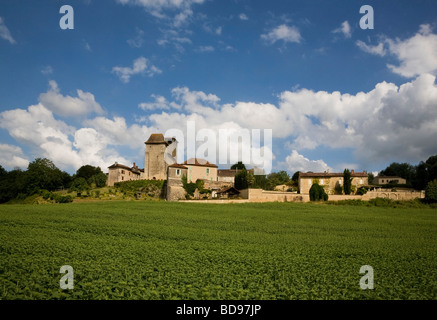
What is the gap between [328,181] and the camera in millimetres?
51500

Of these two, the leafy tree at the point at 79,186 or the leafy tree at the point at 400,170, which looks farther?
the leafy tree at the point at 400,170

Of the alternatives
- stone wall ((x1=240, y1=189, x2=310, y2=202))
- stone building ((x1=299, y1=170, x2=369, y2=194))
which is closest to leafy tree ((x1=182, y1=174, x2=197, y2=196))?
stone wall ((x1=240, y1=189, x2=310, y2=202))

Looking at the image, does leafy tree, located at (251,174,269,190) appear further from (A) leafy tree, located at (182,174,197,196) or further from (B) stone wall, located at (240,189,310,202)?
(B) stone wall, located at (240,189,310,202)

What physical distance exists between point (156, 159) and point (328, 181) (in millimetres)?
34640

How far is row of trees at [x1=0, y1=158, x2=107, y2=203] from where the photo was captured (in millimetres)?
50094

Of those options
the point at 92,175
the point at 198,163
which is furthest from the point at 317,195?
the point at 92,175

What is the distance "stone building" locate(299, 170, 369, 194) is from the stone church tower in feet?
91.2

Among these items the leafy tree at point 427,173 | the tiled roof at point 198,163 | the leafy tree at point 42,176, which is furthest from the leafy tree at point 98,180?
the leafy tree at point 427,173

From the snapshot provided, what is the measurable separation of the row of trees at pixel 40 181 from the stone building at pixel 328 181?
40.6 metres

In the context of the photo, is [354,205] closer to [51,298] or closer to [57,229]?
[57,229]

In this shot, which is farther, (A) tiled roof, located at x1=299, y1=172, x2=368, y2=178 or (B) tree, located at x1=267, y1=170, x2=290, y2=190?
(B) tree, located at x1=267, y1=170, x2=290, y2=190

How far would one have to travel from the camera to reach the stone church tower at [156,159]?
2207 inches

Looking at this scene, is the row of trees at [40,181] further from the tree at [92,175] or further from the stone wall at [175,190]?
the stone wall at [175,190]

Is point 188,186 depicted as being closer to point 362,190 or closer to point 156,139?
point 156,139
